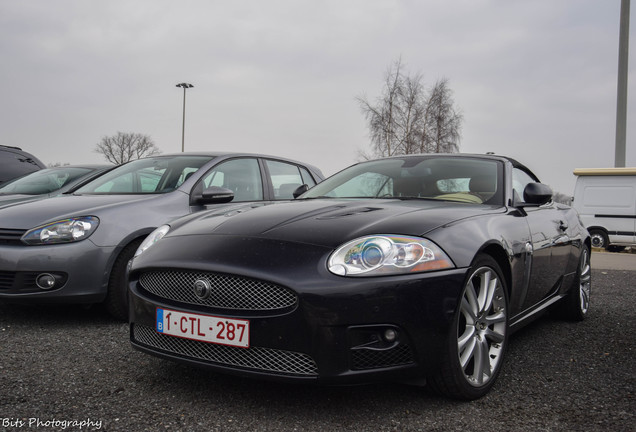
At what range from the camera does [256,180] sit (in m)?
5.30

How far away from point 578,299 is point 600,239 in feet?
34.0

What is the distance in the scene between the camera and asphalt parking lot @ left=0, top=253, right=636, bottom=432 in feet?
7.52

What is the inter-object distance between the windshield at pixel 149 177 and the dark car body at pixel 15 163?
17.1 feet

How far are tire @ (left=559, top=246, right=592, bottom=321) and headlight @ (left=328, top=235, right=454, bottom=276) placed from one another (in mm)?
2385

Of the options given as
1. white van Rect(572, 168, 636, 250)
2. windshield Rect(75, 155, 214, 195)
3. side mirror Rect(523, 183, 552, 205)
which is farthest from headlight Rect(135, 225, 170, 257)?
white van Rect(572, 168, 636, 250)

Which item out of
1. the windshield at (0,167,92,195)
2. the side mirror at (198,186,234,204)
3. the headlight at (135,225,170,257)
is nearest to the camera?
the headlight at (135,225,170,257)

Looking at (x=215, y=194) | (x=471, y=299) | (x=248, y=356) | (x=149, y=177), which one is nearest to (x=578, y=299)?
(x=471, y=299)

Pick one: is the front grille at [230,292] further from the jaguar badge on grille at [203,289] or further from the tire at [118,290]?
the tire at [118,290]

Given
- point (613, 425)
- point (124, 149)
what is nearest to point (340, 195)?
point (613, 425)

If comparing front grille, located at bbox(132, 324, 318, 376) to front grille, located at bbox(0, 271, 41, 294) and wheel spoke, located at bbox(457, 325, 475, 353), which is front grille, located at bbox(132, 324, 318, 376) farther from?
front grille, located at bbox(0, 271, 41, 294)

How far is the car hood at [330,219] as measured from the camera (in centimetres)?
249

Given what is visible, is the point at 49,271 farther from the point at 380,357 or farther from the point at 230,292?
the point at 380,357

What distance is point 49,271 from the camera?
12.1 ft

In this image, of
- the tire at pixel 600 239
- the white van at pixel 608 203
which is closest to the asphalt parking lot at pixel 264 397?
the white van at pixel 608 203
